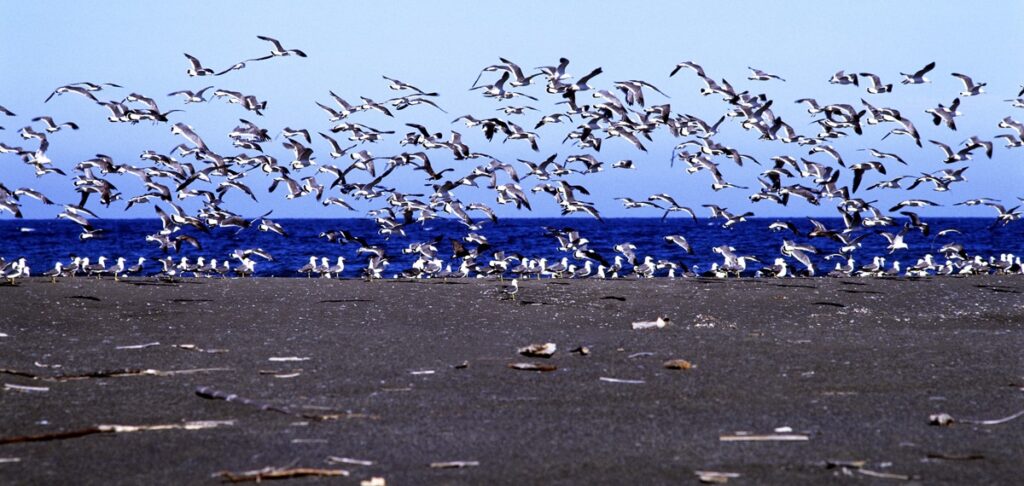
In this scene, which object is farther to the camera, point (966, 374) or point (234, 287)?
point (234, 287)

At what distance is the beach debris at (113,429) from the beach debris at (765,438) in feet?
12.2

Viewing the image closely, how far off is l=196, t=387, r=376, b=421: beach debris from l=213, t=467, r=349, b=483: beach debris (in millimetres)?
1828

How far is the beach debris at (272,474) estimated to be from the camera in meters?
7.73

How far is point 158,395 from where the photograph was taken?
1075cm

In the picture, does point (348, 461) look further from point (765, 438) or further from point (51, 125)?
point (51, 125)

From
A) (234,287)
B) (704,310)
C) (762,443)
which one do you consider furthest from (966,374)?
(234,287)

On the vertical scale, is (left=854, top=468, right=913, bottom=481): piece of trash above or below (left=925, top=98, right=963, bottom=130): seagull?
below

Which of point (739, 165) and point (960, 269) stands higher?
point (739, 165)

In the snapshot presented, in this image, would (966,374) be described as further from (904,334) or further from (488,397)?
(488,397)

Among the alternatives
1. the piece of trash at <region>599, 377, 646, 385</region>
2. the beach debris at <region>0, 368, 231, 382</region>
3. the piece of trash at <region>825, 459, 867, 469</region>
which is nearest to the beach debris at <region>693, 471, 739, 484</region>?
the piece of trash at <region>825, 459, 867, 469</region>

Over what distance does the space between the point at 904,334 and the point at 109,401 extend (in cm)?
1005

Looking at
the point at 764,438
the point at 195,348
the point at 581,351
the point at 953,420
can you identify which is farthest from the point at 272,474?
the point at 195,348

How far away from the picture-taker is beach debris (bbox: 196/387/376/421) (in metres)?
9.79

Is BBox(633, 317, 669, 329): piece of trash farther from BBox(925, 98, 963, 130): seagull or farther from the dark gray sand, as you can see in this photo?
BBox(925, 98, 963, 130): seagull
